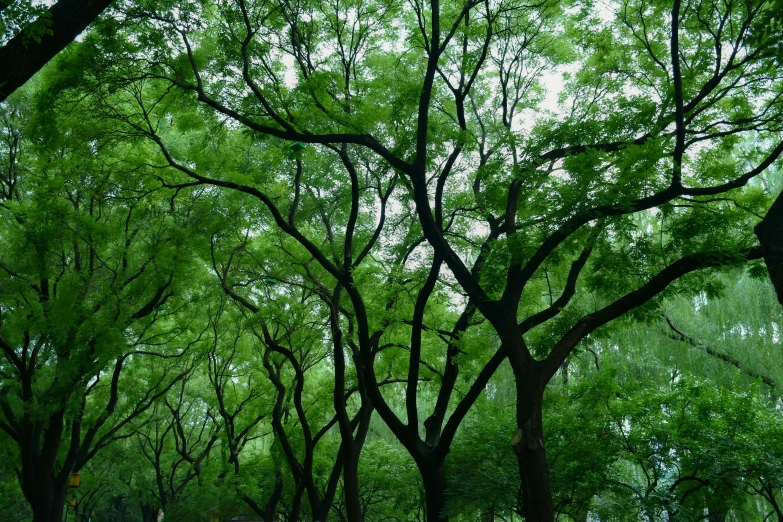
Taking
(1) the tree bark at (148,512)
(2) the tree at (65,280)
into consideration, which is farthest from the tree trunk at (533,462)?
(1) the tree bark at (148,512)

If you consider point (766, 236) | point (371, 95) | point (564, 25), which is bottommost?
point (766, 236)

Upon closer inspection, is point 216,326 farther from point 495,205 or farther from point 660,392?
point 660,392

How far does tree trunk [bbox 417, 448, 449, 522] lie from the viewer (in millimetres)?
9750

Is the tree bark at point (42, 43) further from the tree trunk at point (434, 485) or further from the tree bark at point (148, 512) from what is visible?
the tree bark at point (148, 512)

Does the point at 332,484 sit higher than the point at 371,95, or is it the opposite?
the point at 371,95

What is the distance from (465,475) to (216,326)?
7.70m

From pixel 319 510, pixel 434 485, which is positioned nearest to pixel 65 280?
pixel 319 510

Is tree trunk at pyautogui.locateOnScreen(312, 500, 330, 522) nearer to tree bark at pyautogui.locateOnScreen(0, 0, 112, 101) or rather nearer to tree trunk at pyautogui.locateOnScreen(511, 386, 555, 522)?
tree trunk at pyautogui.locateOnScreen(511, 386, 555, 522)

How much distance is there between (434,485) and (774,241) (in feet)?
21.7

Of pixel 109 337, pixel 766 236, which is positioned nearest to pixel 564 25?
pixel 766 236

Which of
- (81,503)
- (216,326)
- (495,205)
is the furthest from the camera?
(81,503)

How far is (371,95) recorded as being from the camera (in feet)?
32.4

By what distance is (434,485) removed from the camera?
986cm

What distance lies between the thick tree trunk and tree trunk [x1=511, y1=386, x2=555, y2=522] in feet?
12.2
